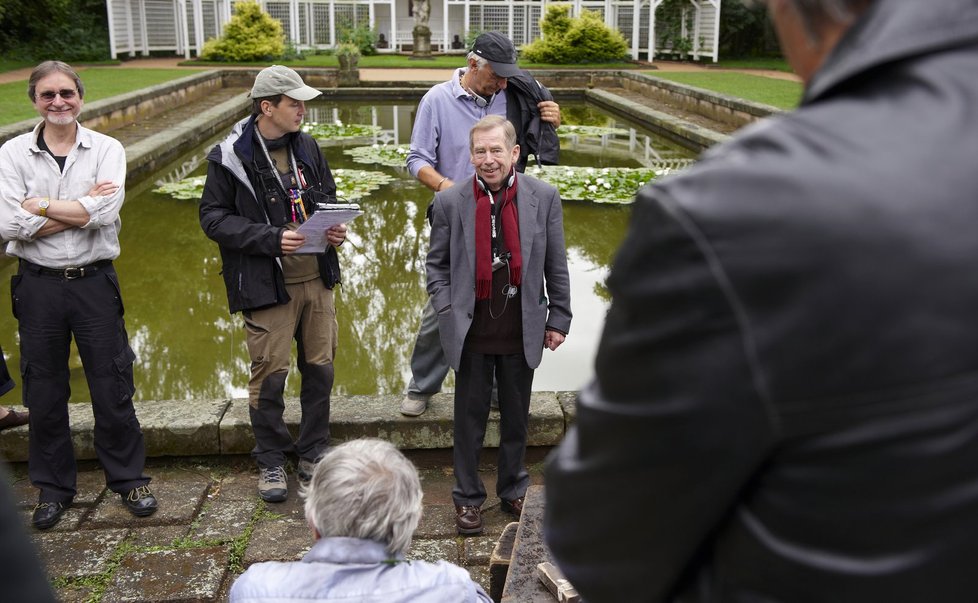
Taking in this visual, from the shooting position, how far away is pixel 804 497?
0.99 metres

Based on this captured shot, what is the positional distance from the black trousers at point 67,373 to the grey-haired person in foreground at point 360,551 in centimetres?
224

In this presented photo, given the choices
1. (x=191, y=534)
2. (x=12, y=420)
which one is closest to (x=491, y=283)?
(x=191, y=534)

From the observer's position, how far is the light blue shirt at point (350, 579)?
2043 millimetres

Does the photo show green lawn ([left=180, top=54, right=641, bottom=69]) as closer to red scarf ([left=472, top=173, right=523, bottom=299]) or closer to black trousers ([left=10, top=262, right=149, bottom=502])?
red scarf ([left=472, top=173, right=523, bottom=299])

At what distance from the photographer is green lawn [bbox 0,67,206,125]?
571 inches

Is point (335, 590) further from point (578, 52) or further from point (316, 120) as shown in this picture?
point (578, 52)

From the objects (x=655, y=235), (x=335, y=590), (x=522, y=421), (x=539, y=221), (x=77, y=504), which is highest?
(x=655, y=235)

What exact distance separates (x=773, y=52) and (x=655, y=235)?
3603 centimetres

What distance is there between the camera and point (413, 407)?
474 centimetres

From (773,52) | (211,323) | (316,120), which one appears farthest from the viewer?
(773,52)

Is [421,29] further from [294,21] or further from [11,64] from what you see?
[11,64]

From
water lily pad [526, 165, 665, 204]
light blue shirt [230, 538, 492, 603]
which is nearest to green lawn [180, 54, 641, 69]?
water lily pad [526, 165, 665, 204]

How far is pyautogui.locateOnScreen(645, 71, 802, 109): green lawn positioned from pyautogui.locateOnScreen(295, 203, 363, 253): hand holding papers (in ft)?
42.2

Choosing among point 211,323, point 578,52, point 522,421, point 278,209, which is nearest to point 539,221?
point 522,421
